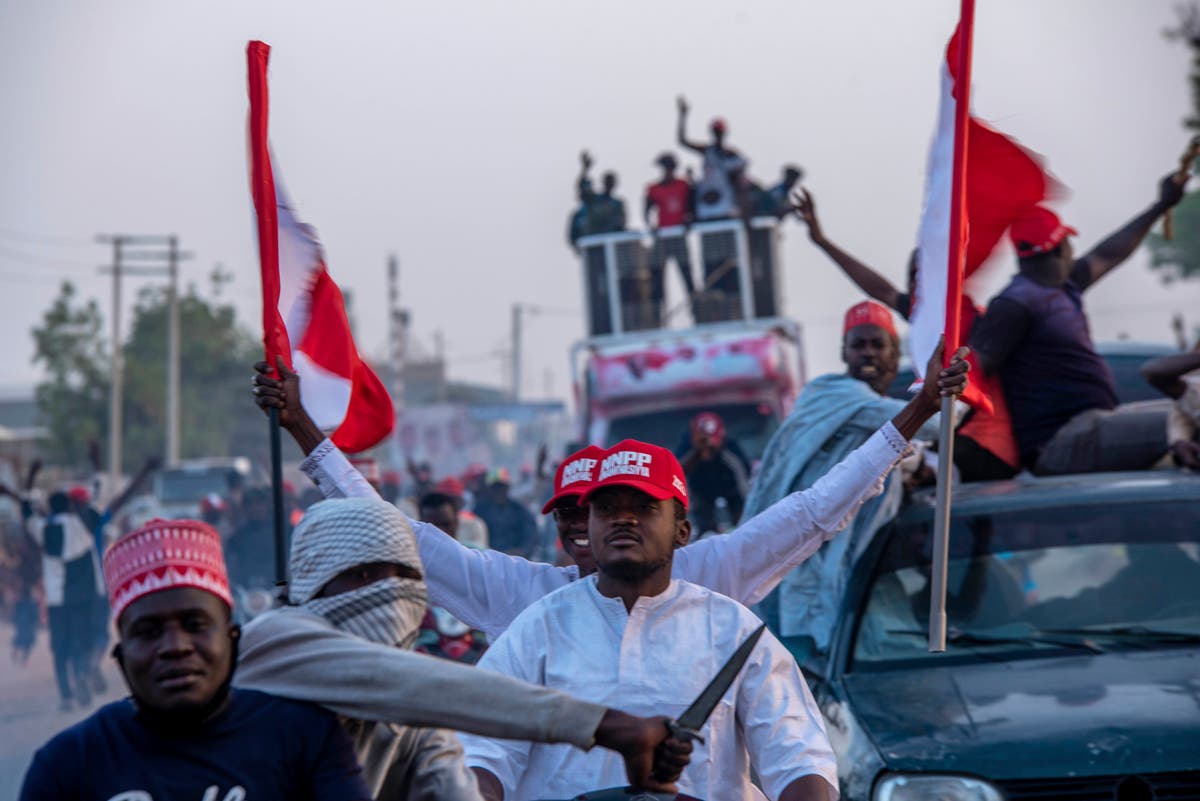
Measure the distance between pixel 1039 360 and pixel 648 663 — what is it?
3.55 m

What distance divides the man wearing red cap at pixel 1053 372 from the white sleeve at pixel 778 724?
3.19 meters

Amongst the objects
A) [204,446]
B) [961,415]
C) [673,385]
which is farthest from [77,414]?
[961,415]

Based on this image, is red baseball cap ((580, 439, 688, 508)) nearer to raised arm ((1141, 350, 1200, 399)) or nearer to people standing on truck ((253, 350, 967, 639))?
people standing on truck ((253, 350, 967, 639))

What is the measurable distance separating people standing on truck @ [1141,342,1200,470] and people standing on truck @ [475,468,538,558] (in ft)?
32.8

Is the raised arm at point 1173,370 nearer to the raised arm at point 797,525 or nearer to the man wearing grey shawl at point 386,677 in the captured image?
the raised arm at point 797,525

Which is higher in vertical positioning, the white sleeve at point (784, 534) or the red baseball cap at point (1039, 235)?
the red baseball cap at point (1039, 235)

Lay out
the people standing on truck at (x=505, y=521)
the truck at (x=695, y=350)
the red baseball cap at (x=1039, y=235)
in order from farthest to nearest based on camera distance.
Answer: the truck at (x=695, y=350) < the people standing on truck at (x=505, y=521) < the red baseball cap at (x=1039, y=235)

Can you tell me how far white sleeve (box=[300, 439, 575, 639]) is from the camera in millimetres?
4645

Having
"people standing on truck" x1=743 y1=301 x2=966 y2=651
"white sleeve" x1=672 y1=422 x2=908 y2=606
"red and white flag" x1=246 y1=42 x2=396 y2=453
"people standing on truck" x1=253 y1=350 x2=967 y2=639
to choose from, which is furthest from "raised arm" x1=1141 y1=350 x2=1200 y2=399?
"red and white flag" x1=246 y1=42 x2=396 y2=453

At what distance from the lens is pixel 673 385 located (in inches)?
671

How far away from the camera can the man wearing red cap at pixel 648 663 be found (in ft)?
11.8

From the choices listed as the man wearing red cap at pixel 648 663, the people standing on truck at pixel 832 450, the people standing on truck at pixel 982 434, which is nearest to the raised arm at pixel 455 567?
the man wearing red cap at pixel 648 663

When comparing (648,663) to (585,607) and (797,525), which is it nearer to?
(585,607)

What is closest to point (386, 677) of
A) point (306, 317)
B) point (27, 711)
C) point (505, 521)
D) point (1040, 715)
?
point (1040, 715)
